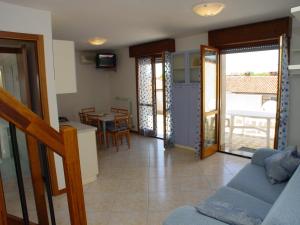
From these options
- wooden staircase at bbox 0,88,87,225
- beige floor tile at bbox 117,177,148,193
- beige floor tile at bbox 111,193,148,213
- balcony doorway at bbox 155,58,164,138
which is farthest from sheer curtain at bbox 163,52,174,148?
wooden staircase at bbox 0,88,87,225

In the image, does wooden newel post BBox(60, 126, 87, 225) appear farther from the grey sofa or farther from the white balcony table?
the white balcony table

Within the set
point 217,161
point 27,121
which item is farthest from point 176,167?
point 27,121

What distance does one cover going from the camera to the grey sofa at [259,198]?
1151mm

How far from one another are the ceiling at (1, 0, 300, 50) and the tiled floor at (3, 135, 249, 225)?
90.2 inches

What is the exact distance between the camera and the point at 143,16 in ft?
10.1

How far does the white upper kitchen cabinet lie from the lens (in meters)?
2.87

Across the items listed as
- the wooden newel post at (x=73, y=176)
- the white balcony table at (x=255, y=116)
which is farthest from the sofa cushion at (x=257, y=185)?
the white balcony table at (x=255, y=116)

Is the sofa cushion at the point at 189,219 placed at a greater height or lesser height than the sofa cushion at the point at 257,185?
greater

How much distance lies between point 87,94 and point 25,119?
222 inches

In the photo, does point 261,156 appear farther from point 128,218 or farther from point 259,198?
point 128,218

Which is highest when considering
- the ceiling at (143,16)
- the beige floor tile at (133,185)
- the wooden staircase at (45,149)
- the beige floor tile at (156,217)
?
the ceiling at (143,16)

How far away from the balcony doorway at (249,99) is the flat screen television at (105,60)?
308 centimetres

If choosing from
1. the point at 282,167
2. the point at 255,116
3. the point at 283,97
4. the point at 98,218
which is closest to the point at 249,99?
the point at 255,116

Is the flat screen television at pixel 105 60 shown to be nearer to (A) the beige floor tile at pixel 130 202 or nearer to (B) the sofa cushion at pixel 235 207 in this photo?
(A) the beige floor tile at pixel 130 202
